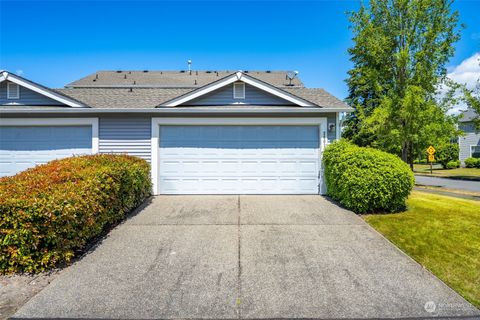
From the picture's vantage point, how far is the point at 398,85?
13.5m

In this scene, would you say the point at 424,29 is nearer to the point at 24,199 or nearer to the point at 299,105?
the point at 299,105

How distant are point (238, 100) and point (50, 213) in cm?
610

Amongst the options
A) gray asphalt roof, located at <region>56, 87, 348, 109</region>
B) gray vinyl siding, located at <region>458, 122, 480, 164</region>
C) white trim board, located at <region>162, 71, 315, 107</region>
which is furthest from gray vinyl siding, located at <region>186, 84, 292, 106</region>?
gray vinyl siding, located at <region>458, 122, 480, 164</region>

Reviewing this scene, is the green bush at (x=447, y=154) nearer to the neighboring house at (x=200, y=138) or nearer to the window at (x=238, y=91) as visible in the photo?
the neighboring house at (x=200, y=138)

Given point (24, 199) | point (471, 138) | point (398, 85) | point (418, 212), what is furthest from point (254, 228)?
point (471, 138)

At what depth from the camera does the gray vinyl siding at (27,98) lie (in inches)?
324

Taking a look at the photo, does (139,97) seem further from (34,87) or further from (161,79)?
(161,79)

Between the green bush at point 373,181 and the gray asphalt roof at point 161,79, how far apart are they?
968 cm

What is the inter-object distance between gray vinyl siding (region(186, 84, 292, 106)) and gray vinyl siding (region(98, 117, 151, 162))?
188cm

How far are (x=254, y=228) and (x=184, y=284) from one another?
2.25 metres

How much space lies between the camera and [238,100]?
8.38m

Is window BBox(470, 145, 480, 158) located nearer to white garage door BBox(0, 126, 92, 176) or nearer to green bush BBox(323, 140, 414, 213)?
green bush BBox(323, 140, 414, 213)

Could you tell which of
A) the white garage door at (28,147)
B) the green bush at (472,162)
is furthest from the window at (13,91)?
the green bush at (472,162)

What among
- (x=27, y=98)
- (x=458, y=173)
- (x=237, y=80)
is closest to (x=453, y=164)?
(x=458, y=173)
